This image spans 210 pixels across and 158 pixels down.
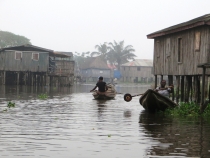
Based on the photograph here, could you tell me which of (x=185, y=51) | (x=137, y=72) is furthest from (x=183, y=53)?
(x=137, y=72)

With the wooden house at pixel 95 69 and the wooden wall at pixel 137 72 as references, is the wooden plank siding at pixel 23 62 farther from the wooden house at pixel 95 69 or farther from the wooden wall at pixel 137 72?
the wooden wall at pixel 137 72

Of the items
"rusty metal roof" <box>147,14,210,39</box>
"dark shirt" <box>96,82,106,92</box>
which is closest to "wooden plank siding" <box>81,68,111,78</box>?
"dark shirt" <box>96,82,106,92</box>

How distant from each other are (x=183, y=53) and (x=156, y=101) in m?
5.29

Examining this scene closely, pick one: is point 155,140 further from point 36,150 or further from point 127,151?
point 36,150

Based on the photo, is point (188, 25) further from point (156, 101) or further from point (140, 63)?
point (140, 63)

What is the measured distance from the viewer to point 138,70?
314 ft

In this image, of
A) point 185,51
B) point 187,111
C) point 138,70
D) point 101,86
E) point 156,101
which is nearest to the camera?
point 187,111

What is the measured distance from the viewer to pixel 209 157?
908cm

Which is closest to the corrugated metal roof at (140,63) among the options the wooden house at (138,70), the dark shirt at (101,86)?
the wooden house at (138,70)

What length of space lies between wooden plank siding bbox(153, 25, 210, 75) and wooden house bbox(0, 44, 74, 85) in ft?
89.9

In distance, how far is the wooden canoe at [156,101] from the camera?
1809cm

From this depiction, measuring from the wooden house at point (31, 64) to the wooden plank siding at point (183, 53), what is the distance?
2741 cm

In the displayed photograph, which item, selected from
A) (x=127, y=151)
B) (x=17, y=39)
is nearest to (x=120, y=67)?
(x=17, y=39)

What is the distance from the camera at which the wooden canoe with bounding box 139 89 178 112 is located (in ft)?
59.4
